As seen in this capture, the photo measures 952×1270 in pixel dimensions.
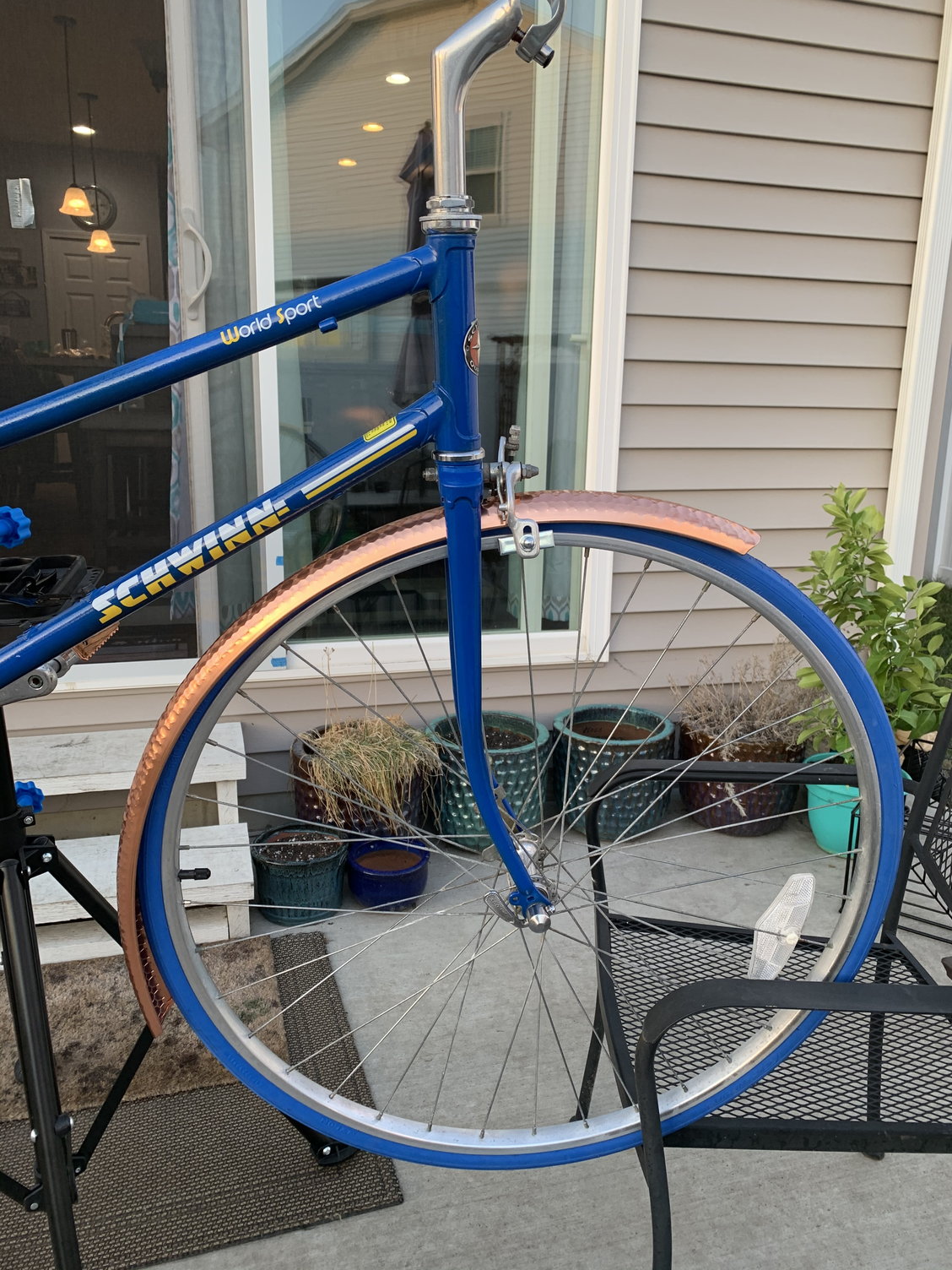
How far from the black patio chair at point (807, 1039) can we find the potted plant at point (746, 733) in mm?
1004

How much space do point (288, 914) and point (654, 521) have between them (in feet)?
4.80

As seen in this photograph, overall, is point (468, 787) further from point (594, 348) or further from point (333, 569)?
point (333, 569)

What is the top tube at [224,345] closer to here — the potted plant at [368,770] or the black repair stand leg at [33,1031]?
the black repair stand leg at [33,1031]

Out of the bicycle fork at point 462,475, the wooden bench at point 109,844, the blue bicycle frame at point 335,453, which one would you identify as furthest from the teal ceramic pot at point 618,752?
the blue bicycle frame at point 335,453

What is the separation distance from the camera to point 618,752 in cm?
251

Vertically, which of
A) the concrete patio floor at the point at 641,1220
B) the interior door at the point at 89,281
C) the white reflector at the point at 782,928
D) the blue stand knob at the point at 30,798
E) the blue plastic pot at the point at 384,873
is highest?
the interior door at the point at 89,281

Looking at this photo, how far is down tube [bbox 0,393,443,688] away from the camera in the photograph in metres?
1.03

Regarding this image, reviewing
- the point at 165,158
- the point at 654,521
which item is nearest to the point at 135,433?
the point at 165,158

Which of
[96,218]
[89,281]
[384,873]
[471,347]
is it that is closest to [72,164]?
[96,218]

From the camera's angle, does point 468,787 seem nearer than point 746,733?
Yes

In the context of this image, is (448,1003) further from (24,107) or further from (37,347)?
(24,107)

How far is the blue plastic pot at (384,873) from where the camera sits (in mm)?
2205

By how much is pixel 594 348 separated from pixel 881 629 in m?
1.04

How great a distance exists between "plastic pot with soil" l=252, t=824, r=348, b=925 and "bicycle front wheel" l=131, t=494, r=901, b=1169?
0.15ft
